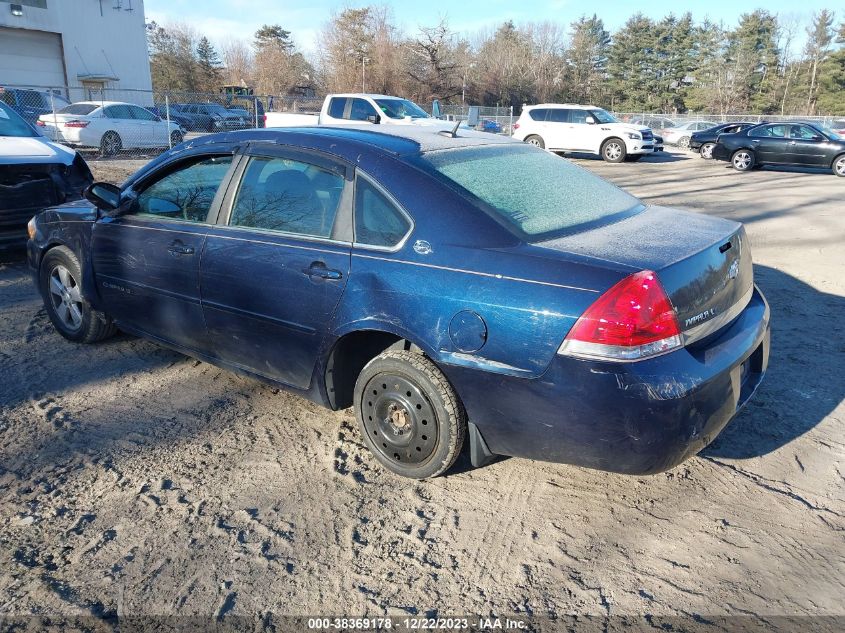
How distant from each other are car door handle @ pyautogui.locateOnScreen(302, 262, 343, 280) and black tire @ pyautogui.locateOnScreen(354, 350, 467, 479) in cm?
44

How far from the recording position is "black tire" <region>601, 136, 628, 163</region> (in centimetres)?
2109

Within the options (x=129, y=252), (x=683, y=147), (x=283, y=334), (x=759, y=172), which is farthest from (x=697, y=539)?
(x=683, y=147)

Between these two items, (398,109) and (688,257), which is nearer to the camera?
(688,257)

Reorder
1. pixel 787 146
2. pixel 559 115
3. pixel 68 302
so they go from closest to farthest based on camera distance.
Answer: pixel 68 302
pixel 787 146
pixel 559 115

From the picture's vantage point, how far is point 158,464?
3.27 meters

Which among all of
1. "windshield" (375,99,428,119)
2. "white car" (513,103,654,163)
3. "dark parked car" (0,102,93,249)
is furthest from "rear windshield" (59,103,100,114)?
"dark parked car" (0,102,93,249)

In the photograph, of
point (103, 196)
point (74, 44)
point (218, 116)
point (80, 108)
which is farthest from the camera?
point (74, 44)

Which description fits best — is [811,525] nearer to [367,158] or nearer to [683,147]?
[367,158]

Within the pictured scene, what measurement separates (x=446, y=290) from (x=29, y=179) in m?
5.96

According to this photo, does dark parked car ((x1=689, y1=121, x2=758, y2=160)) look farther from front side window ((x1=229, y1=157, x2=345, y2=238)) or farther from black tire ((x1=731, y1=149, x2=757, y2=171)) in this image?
front side window ((x1=229, y1=157, x2=345, y2=238))

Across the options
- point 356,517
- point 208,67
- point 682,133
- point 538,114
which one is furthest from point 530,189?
point 208,67

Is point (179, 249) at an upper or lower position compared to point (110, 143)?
upper

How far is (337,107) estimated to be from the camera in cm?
1758

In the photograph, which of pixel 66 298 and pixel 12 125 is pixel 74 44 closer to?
pixel 12 125
